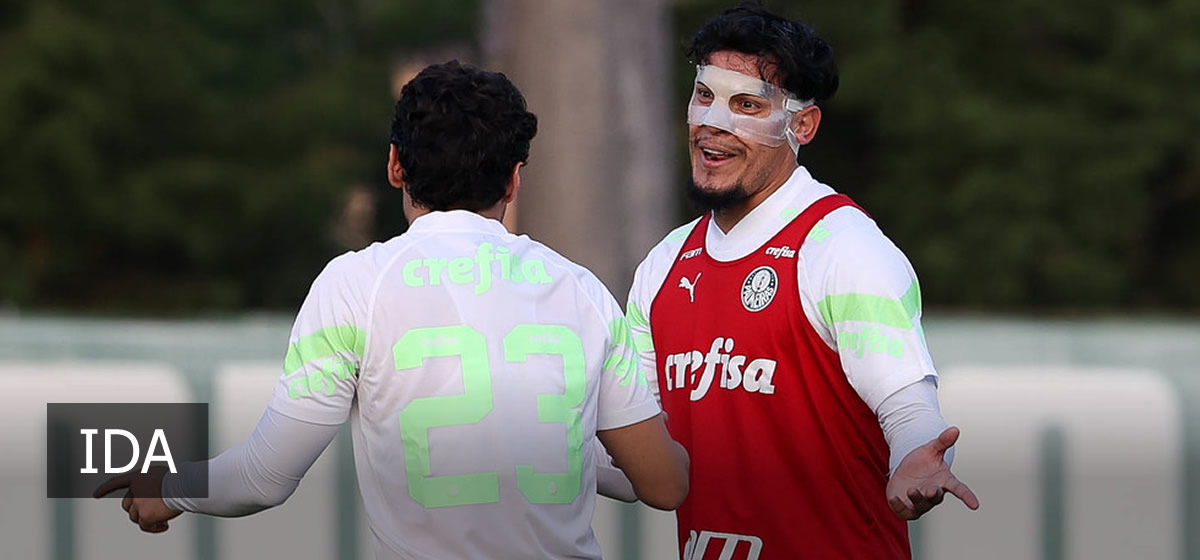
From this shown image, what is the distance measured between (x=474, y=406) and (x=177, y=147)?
1635 centimetres

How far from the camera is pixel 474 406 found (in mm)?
2865

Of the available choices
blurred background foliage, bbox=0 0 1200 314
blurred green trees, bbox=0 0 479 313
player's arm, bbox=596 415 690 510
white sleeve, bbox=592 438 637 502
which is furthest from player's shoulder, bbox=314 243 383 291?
blurred green trees, bbox=0 0 479 313

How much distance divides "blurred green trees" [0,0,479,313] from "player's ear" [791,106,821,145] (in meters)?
14.2

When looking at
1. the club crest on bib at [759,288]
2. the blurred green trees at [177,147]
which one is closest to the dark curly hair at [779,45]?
the club crest on bib at [759,288]

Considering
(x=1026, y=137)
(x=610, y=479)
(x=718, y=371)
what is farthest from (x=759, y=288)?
(x=1026, y=137)

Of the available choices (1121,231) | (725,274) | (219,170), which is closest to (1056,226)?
(1121,231)

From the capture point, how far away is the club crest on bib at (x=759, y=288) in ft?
11.6

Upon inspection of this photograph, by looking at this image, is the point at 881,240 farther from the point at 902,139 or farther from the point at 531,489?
the point at 902,139

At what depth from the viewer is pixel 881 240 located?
3451mm

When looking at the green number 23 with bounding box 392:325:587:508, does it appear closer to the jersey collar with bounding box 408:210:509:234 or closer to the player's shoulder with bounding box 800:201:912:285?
the jersey collar with bounding box 408:210:509:234

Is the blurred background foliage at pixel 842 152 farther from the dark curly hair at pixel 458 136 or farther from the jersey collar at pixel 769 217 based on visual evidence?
the dark curly hair at pixel 458 136

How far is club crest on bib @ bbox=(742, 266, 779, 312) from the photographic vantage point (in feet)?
11.6

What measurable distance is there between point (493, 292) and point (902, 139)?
50.3 ft

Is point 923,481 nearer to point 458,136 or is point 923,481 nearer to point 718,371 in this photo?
point 718,371
